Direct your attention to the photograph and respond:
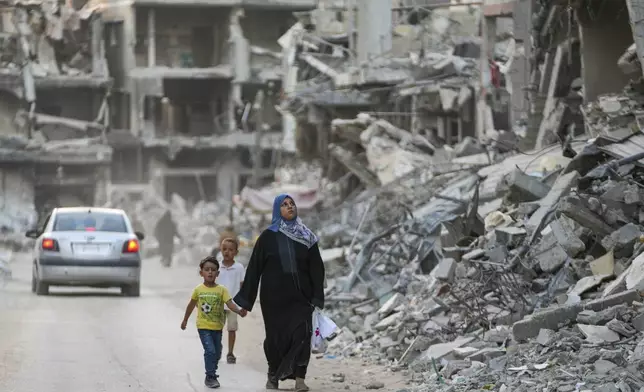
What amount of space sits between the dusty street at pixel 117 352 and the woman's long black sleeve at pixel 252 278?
0.94 metres

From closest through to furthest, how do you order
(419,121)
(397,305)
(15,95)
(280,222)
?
1. (280,222)
2. (397,305)
3. (419,121)
4. (15,95)

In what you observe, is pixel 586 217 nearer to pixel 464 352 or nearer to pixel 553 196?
pixel 553 196

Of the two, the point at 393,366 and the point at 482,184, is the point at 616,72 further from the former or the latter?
the point at 393,366

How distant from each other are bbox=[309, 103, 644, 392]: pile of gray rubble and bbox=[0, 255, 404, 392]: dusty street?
2.88 ft

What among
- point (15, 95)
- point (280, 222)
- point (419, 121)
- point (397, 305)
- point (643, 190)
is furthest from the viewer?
point (15, 95)

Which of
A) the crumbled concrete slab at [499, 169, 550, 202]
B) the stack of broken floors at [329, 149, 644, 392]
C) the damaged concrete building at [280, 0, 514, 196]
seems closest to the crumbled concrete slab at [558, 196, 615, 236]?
the stack of broken floors at [329, 149, 644, 392]

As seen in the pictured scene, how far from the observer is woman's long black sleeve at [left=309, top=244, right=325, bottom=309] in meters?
11.2

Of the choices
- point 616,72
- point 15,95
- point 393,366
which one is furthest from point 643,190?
point 15,95

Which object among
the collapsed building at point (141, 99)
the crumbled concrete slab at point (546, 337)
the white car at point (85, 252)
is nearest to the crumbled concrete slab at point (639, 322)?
the crumbled concrete slab at point (546, 337)

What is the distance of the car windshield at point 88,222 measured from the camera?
78.0 ft

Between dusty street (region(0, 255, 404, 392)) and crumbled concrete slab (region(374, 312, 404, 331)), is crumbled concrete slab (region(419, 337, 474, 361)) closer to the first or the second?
dusty street (region(0, 255, 404, 392))

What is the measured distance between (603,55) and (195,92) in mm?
50172

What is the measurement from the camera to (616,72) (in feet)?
77.0

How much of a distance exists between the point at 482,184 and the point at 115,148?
48940 millimetres
